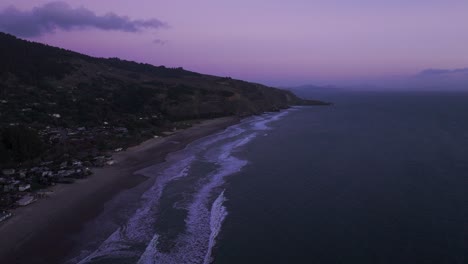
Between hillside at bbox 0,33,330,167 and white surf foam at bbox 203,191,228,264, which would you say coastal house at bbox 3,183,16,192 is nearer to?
hillside at bbox 0,33,330,167

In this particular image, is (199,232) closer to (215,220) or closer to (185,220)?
(215,220)

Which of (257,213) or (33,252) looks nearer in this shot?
(33,252)

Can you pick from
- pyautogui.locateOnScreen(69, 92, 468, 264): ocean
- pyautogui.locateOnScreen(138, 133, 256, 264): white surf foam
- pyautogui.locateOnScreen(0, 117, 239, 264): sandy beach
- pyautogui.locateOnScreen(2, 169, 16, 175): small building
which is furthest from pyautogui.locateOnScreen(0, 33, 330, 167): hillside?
pyautogui.locateOnScreen(138, 133, 256, 264): white surf foam

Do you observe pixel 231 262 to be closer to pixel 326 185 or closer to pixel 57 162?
pixel 326 185

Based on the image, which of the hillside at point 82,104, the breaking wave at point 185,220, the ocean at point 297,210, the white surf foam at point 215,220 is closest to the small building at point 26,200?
the ocean at point 297,210

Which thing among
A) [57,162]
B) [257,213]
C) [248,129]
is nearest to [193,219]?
[257,213]

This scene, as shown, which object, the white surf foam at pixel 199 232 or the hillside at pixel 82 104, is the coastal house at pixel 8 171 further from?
the white surf foam at pixel 199 232
